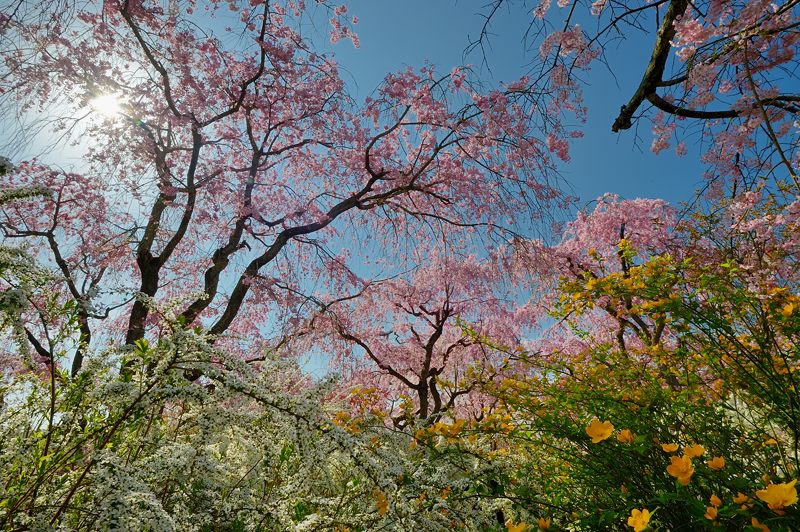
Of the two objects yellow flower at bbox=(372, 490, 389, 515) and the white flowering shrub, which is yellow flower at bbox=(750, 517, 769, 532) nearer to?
the white flowering shrub

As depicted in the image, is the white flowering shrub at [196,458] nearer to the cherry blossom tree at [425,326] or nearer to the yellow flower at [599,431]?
the yellow flower at [599,431]

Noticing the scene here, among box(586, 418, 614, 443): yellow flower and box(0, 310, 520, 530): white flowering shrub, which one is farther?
box(0, 310, 520, 530): white flowering shrub

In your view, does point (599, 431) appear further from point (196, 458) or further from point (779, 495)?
point (196, 458)

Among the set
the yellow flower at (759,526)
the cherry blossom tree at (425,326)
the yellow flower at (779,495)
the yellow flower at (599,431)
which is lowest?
the yellow flower at (759,526)

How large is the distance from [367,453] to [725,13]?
11.1ft

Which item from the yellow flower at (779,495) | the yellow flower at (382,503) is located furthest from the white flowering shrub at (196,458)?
the yellow flower at (779,495)

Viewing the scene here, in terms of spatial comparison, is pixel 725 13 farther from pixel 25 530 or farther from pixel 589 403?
pixel 25 530

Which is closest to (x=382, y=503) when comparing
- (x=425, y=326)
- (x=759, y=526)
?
(x=759, y=526)

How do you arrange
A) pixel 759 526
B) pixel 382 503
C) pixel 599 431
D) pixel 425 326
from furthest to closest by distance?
pixel 425 326 → pixel 382 503 → pixel 599 431 → pixel 759 526

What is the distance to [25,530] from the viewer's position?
1.65 m

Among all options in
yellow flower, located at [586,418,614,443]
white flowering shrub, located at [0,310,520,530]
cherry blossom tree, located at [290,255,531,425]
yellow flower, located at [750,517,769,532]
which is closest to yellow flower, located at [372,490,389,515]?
white flowering shrub, located at [0,310,520,530]

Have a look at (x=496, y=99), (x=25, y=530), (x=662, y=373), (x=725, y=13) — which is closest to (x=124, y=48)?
(x=496, y=99)

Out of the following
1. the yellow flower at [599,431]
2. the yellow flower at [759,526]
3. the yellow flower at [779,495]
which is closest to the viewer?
the yellow flower at [779,495]

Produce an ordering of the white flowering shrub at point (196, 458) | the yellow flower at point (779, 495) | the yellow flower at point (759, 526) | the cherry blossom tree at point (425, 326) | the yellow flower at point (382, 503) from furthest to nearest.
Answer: the cherry blossom tree at point (425, 326) < the yellow flower at point (382, 503) < the white flowering shrub at point (196, 458) < the yellow flower at point (759, 526) < the yellow flower at point (779, 495)
